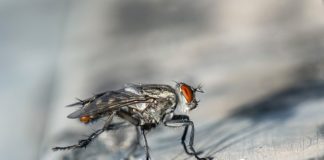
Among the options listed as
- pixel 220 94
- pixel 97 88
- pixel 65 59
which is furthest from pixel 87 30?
pixel 220 94

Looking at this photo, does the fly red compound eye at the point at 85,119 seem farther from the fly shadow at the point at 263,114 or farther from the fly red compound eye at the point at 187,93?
the fly shadow at the point at 263,114

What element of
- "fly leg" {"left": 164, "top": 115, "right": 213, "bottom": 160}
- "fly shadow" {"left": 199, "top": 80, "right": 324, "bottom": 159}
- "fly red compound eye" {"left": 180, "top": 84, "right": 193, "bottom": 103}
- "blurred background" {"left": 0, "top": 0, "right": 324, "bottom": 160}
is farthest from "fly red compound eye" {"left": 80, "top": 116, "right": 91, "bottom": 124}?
"fly shadow" {"left": 199, "top": 80, "right": 324, "bottom": 159}

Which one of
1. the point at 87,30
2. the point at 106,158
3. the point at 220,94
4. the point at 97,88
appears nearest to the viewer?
the point at 106,158

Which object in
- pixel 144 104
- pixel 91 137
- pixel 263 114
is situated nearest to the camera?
pixel 91 137

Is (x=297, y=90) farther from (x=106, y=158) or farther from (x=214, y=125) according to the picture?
(x=106, y=158)

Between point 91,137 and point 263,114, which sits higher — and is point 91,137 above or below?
below

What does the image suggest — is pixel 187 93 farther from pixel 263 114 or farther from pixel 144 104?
pixel 263 114

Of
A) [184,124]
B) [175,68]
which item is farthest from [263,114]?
[175,68]
